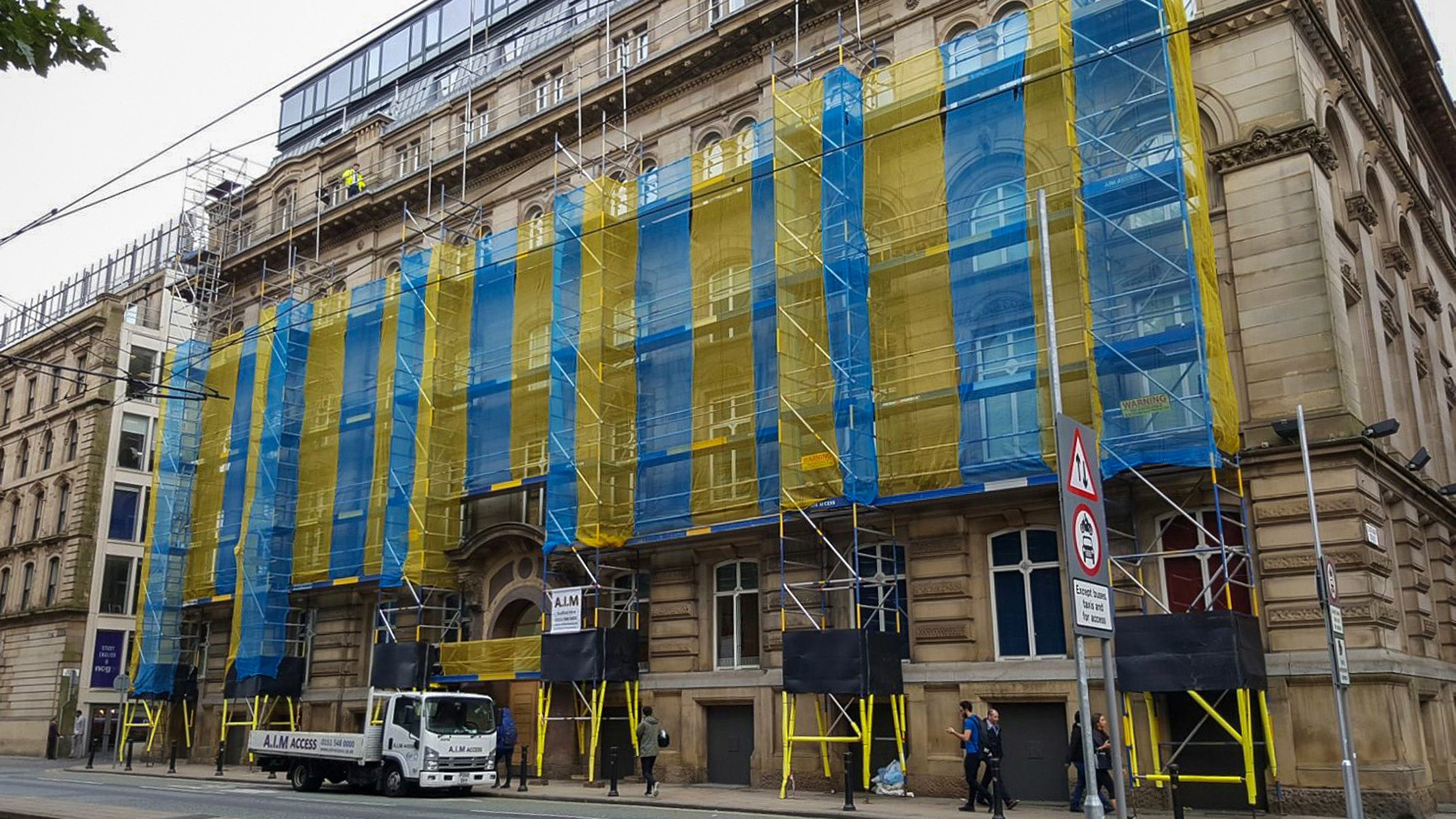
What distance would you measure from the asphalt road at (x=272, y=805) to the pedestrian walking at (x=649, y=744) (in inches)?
85.9

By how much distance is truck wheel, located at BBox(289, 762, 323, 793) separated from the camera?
1052 inches

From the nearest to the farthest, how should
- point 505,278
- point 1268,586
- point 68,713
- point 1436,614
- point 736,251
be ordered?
point 1268,586
point 1436,614
point 736,251
point 505,278
point 68,713

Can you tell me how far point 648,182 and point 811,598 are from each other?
12.5m

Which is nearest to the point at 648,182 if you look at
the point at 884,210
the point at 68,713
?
the point at 884,210

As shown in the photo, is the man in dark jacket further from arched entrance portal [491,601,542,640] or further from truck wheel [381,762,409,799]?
arched entrance portal [491,601,542,640]

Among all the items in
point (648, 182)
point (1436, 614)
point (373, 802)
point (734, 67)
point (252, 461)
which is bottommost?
point (373, 802)

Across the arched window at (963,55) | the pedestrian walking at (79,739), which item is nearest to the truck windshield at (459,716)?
the arched window at (963,55)

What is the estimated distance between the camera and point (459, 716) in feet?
85.8

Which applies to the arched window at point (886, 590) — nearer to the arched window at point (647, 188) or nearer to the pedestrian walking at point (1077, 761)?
the pedestrian walking at point (1077, 761)

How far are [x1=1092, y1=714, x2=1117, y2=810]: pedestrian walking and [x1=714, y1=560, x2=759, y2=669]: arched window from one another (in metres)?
8.96

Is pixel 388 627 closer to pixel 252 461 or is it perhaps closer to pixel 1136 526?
pixel 252 461

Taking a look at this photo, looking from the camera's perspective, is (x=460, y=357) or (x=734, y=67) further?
(x=460, y=357)

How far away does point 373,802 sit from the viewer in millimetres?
22516

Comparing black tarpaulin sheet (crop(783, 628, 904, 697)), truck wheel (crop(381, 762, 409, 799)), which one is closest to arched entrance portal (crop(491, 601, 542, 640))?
truck wheel (crop(381, 762, 409, 799))
